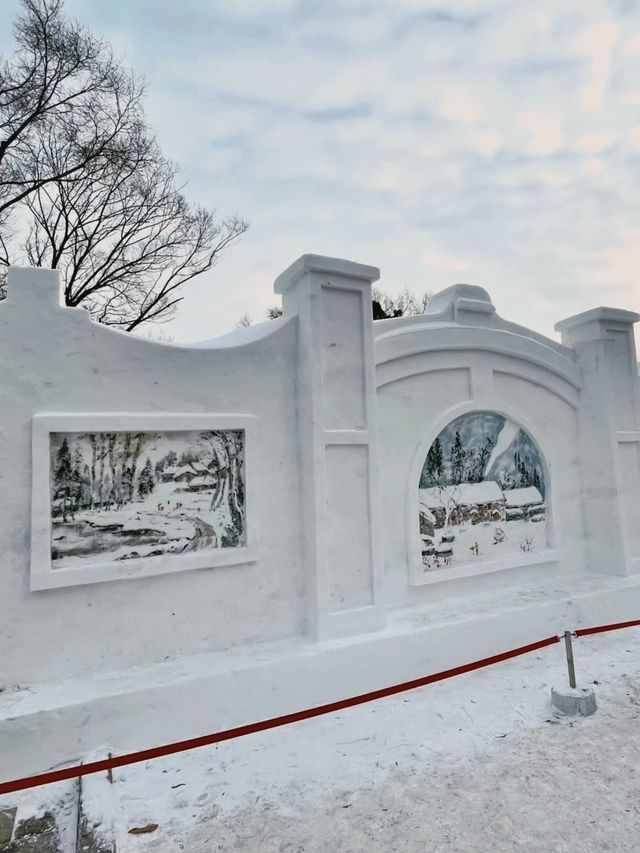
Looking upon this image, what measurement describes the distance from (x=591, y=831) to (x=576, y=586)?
381 centimetres

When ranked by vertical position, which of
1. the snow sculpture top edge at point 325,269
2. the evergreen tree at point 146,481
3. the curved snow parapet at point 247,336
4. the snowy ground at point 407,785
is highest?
the snow sculpture top edge at point 325,269

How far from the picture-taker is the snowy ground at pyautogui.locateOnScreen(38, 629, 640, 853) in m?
2.96

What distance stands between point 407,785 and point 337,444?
268 cm

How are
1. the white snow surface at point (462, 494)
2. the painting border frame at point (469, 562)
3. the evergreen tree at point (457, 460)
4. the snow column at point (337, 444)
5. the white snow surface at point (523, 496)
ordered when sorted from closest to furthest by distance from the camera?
the snow column at point (337, 444), the painting border frame at point (469, 562), the white snow surface at point (462, 494), the evergreen tree at point (457, 460), the white snow surface at point (523, 496)

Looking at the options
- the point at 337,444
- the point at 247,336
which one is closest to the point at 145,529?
the point at 337,444

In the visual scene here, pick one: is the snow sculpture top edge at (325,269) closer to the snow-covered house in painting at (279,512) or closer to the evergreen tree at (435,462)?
the snow-covered house in painting at (279,512)

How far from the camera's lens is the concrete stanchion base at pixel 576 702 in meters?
4.21

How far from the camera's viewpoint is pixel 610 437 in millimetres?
6848

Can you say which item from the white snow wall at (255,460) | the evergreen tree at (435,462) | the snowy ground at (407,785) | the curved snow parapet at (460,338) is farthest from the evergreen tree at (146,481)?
the evergreen tree at (435,462)

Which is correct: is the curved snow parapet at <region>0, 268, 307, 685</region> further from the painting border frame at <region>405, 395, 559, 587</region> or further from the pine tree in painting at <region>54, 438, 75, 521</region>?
the painting border frame at <region>405, 395, 559, 587</region>

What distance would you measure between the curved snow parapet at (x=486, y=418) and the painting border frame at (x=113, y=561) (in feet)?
4.97

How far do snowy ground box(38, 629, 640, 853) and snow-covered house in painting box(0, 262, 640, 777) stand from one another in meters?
0.43

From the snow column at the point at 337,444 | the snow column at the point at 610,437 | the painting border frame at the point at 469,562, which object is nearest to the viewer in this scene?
the snow column at the point at 337,444

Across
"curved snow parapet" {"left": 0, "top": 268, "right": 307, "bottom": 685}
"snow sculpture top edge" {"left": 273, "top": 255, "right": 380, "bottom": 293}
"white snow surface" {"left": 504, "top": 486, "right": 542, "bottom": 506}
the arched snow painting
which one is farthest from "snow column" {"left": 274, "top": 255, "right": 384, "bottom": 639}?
"white snow surface" {"left": 504, "top": 486, "right": 542, "bottom": 506}
